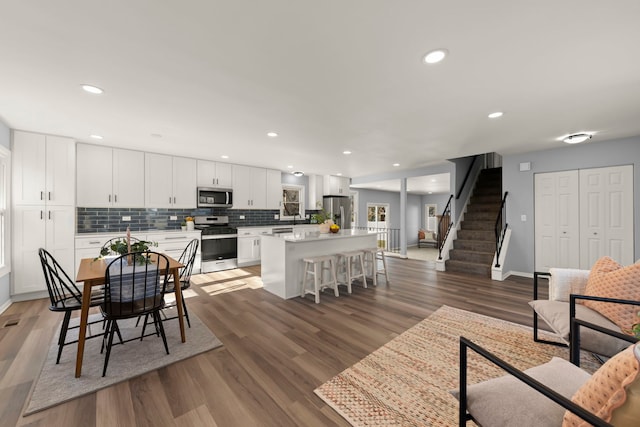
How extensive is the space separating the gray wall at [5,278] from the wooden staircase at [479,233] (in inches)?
289

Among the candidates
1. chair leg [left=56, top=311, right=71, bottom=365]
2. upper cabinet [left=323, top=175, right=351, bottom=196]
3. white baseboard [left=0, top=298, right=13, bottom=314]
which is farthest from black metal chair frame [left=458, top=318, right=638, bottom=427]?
upper cabinet [left=323, top=175, right=351, bottom=196]

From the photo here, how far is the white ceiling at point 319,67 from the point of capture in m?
1.52

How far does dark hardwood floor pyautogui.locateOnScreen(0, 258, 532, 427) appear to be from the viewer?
1.66m

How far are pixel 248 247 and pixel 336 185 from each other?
3501 millimetres

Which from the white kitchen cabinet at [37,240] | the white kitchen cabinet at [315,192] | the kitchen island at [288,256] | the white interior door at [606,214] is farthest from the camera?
the white kitchen cabinet at [315,192]

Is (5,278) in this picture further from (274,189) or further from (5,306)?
(274,189)

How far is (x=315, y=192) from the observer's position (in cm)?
782

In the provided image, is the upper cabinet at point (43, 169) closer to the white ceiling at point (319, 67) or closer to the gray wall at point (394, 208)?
the white ceiling at point (319, 67)

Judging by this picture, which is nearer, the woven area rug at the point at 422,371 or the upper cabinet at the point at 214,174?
the woven area rug at the point at 422,371

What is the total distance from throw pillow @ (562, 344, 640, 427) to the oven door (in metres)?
5.60

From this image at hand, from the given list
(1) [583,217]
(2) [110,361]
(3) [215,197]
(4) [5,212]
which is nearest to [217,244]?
(3) [215,197]

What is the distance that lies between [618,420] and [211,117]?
3725mm

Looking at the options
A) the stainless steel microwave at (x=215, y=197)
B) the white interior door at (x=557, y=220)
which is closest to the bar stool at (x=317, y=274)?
the stainless steel microwave at (x=215, y=197)

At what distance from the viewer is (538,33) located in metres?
1.68
